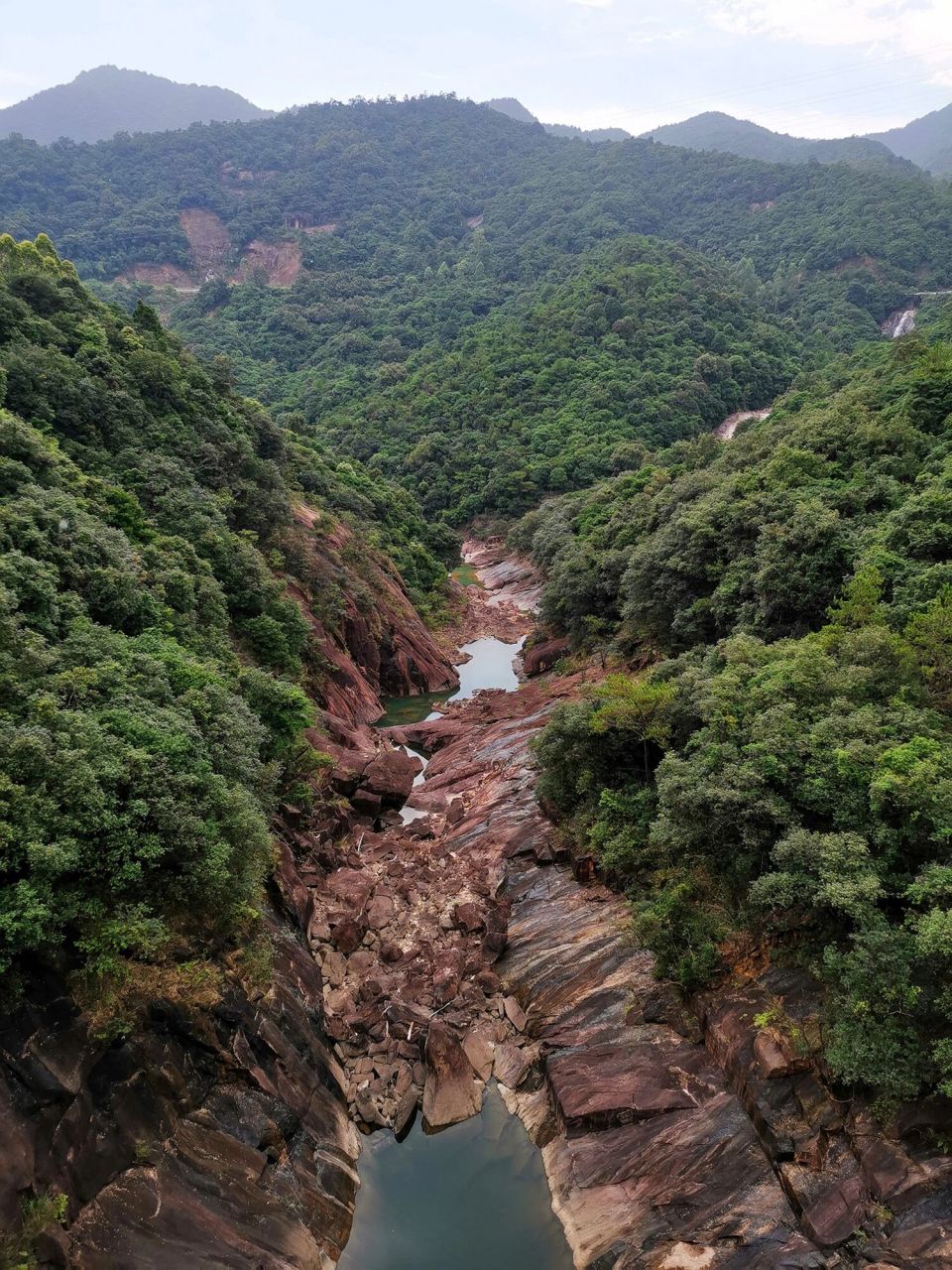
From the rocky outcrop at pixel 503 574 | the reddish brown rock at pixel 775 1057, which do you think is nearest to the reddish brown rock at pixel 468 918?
the reddish brown rock at pixel 775 1057

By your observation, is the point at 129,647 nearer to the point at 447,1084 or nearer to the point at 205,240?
the point at 447,1084

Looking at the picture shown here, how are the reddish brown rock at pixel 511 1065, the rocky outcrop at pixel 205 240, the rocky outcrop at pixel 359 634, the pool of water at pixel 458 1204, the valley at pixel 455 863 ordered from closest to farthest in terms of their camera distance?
the valley at pixel 455 863
the pool of water at pixel 458 1204
the reddish brown rock at pixel 511 1065
the rocky outcrop at pixel 359 634
the rocky outcrop at pixel 205 240

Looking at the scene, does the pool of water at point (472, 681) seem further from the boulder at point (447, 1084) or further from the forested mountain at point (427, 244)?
the forested mountain at point (427, 244)

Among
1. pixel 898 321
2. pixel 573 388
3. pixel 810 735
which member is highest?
pixel 898 321

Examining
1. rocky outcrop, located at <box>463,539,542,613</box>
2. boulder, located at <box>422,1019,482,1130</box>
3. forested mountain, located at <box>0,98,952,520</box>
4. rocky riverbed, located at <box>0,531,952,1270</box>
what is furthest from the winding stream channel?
forested mountain, located at <box>0,98,952,520</box>

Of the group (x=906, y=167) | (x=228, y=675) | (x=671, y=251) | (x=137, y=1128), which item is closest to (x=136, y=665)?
(x=228, y=675)

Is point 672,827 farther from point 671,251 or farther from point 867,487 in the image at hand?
point 671,251

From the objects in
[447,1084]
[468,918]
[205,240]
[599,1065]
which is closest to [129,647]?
[468,918]
